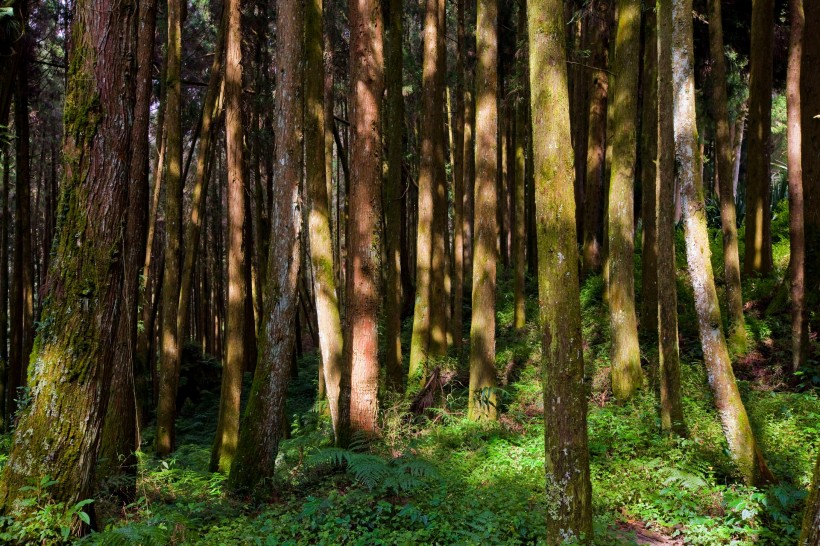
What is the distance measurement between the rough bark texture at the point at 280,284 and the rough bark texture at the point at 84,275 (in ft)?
8.36

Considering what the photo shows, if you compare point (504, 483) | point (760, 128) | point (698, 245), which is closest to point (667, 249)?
point (698, 245)

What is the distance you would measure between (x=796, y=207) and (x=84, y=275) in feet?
35.7

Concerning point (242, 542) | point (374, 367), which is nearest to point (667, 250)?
point (374, 367)

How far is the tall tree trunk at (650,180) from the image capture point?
11781 mm

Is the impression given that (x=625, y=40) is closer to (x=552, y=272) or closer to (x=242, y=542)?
(x=552, y=272)

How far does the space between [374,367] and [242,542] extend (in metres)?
3.31

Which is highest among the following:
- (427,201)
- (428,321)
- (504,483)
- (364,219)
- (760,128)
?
(760,128)

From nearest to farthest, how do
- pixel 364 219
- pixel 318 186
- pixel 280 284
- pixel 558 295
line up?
pixel 558 295, pixel 280 284, pixel 364 219, pixel 318 186

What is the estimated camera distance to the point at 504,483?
278 inches

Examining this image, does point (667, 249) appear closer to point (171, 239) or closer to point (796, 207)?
point (796, 207)

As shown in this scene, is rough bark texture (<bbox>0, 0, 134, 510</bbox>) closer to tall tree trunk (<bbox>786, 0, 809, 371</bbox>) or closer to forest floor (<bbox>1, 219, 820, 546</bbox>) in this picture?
forest floor (<bbox>1, 219, 820, 546</bbox>)

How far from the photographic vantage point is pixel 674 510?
646 cm

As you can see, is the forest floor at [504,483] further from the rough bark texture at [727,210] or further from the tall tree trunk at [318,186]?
the tall tree trunk at [318,186]

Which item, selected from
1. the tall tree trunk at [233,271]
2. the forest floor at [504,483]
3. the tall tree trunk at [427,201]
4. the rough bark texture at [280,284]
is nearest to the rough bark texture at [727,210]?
the forest floor at [504,483]
